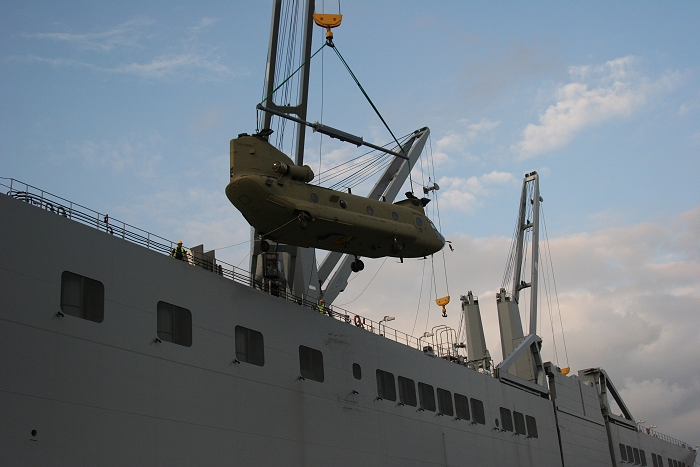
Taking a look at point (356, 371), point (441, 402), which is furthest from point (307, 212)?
point (441, 402)

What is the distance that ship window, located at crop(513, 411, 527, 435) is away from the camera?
37.3 meters

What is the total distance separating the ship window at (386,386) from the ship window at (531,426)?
490 inches

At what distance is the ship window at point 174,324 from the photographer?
20406 mm

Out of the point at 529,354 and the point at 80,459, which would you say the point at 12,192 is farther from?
the point at 529,354

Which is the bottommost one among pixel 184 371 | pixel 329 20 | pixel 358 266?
pixel 184 371

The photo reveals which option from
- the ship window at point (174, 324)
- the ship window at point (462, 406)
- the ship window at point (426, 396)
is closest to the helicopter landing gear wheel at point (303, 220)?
the ship window at point (174, 324)

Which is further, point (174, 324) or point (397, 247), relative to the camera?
point (397, 247)

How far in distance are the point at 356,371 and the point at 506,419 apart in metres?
12.6

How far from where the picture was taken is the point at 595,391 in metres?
49.3

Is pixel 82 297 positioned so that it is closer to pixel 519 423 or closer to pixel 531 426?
pixel 519 423

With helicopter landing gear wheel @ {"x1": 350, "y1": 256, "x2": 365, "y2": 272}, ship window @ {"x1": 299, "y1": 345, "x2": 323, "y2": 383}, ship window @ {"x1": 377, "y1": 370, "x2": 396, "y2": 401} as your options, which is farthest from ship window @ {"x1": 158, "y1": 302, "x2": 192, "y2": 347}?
ship window @ {"x1": 377, "y1": 370, "x2": 396, "y2": 401}

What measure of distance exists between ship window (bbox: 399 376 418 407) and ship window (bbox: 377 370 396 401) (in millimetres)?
523

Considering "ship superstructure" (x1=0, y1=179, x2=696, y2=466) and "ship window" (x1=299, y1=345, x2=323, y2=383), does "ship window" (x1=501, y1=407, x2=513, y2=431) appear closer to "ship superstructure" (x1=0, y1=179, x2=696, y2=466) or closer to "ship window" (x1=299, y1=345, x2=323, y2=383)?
"ship superstructure" (x1=0, y1=179, x2=696, y2=466)

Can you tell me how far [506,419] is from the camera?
36625 millimetres
